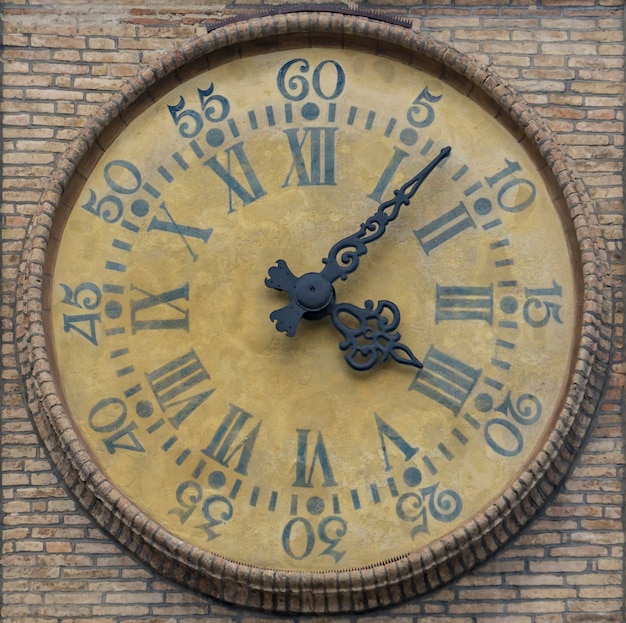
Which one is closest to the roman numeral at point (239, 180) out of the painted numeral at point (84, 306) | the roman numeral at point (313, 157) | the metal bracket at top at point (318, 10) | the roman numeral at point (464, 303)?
the roman numeral at point (313, 157)

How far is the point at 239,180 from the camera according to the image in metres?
8.02

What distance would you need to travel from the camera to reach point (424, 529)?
766 cm

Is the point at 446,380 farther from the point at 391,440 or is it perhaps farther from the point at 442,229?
the point at 442,229

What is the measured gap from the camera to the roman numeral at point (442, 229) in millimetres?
7973

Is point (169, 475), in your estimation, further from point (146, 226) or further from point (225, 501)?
point (146, 226)

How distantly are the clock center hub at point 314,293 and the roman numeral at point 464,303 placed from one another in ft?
1.84

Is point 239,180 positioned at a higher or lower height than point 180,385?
higher

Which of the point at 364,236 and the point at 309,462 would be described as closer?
the point at 309,462

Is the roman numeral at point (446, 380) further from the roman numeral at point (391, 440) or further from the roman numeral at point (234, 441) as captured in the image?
the roman numeral at point (234, 441)

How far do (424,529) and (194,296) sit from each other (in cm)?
161

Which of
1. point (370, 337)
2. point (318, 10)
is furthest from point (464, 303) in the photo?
point (318, 10)

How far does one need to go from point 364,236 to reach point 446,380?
2.70 ft

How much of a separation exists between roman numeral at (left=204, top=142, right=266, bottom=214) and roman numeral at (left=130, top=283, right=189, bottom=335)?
56 centimetres

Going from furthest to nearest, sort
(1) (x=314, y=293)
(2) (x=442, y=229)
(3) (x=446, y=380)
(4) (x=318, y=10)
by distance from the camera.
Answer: (4) (x=318, y=10), (2) (x=442, y=229), (3) (x=446, y=380), (1) (x=314, y=293)
